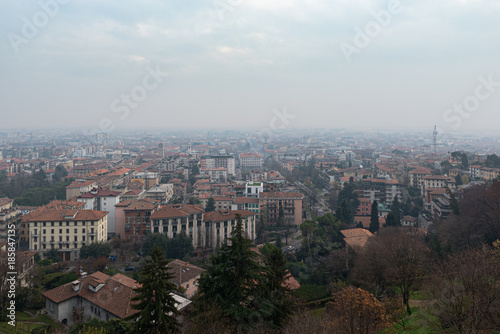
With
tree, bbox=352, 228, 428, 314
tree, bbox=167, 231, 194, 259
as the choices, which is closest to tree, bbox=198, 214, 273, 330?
tree, bbox=352, 228, 428, 314

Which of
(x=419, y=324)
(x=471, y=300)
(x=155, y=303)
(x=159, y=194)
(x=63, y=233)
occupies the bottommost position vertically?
(x=63, y=233)

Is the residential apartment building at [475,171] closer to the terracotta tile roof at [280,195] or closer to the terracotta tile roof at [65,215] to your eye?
the terracotta tile roof at [280,195]

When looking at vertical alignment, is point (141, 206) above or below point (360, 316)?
below

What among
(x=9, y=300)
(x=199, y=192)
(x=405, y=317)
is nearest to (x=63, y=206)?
(x=199, y=192)

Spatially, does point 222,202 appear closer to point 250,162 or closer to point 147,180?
point 147,180

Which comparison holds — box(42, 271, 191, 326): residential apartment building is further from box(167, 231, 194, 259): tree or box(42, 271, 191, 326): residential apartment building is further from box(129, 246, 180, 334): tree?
box(167, 231, 194, 259): tree

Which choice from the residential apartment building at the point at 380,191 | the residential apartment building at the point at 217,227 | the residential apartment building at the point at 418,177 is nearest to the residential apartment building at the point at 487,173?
the residential apartment building at the point at 418,177

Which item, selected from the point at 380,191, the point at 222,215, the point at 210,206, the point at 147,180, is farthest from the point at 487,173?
the point at 147,180
